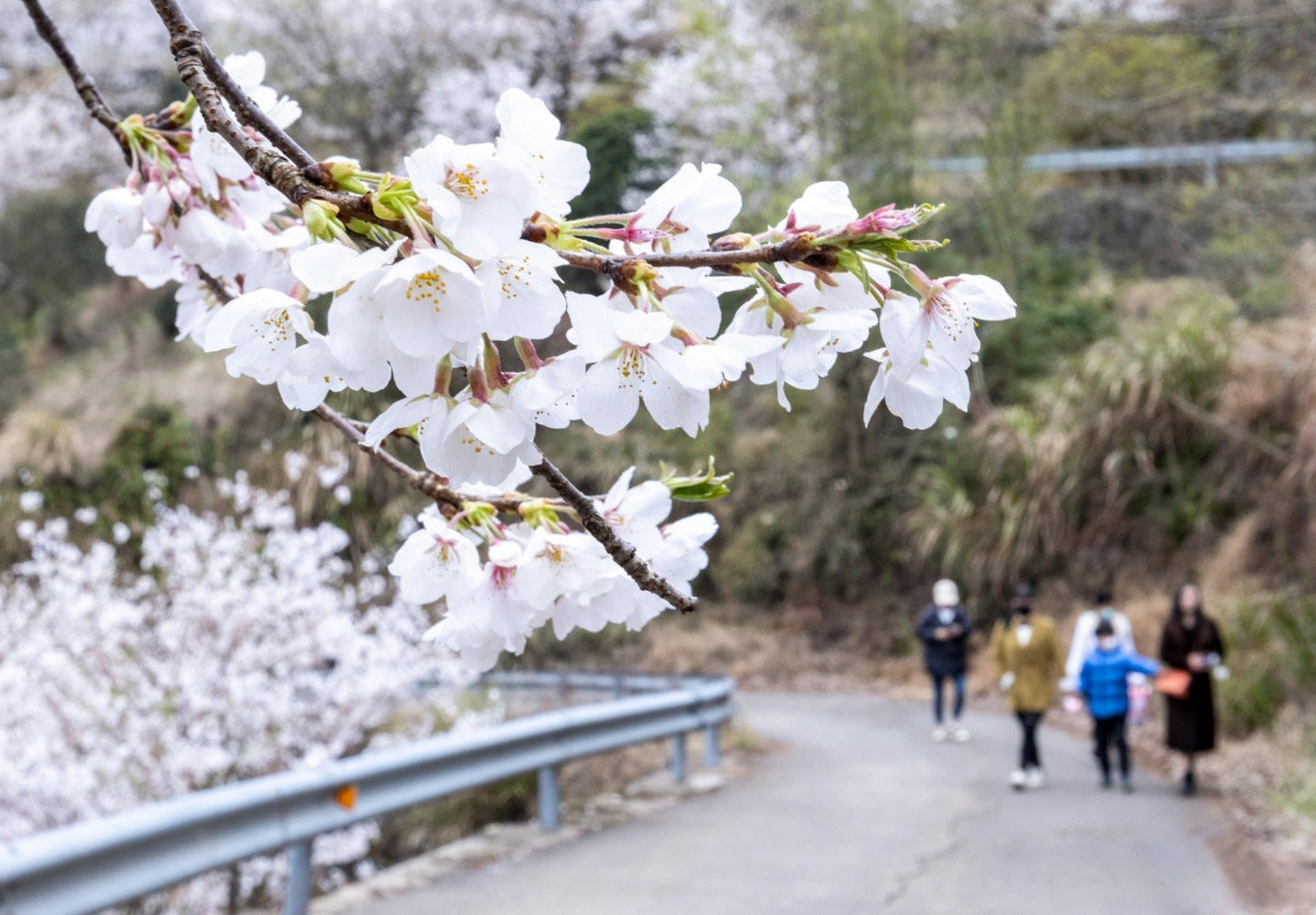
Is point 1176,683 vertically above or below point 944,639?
below

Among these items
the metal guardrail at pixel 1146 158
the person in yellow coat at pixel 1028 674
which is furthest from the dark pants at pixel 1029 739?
the metal guardrail at pixel 1146 158

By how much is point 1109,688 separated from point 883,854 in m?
2.65

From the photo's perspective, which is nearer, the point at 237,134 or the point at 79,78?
the point at 237,134

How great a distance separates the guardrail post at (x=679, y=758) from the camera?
875cm

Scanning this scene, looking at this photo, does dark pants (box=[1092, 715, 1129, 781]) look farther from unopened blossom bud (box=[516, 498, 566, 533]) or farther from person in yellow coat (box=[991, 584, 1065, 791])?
unopened blossom bud (box=[516, 498, 566, 533])

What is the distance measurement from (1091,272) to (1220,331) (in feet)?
11.6

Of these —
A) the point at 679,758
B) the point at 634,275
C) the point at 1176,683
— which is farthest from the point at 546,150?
the point at 1176,683

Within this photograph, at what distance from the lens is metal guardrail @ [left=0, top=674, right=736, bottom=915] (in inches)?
148

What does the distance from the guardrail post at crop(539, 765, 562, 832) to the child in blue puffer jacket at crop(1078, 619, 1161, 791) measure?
12.5ft

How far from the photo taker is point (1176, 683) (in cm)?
901

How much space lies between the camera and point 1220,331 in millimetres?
15344

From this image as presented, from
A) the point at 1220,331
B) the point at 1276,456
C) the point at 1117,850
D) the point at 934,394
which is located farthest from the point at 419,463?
the point at 1220,331

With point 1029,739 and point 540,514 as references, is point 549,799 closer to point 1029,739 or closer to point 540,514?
point 1029,739

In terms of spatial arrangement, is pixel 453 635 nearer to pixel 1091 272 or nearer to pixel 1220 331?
pixel 1220 331
